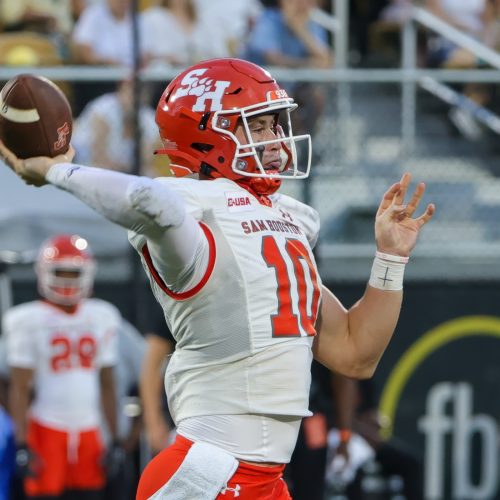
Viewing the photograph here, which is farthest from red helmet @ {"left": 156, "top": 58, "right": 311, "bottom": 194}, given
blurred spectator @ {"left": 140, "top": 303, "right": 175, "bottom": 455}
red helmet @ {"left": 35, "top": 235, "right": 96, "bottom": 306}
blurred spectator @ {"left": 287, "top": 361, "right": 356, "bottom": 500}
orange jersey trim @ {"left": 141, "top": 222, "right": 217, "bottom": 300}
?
red helmet @ {"left": 35, "top": 235, "right": 96, "bottom": 306}

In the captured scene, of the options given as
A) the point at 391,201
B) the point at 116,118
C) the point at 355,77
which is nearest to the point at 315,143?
the point at 355,77

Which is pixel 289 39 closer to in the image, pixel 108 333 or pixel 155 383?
pixel 108 333

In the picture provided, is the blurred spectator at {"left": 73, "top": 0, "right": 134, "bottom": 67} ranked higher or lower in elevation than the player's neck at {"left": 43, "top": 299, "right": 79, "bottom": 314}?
higher

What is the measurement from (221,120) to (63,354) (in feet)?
12.5

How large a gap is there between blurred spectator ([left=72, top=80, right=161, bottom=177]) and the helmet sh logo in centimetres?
353

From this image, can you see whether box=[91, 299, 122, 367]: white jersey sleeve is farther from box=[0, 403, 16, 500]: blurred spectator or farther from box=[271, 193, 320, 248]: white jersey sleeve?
box=[271, 193, 320, 248]: white jersey sleeve

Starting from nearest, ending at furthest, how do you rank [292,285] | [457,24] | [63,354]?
[292,285]
[63,354]
[457,24]

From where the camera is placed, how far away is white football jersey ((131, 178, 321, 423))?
10.4ft

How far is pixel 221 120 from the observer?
330 cm

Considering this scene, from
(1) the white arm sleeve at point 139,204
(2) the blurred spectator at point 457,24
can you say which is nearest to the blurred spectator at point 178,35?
(2) the blurred spectator at point 457,24

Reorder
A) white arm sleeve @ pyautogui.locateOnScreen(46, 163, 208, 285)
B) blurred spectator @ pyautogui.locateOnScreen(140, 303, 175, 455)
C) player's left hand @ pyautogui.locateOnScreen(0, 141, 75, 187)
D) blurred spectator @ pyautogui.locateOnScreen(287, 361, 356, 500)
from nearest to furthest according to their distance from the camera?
white arm sleeve @ pyautogui.locateOnScreen(46, 163, 208, 285) → player's left hand @ pyautogui.locateOnScreen(0, 141, 75, 187) → blurred spectator @ pyautogui.locateOnScreen(140, 303, 175, 455) → blurred spectator @ pyautogui.locateOnScreen(287, 361, 356, 500)

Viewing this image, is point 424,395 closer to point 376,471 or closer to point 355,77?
point 376,471

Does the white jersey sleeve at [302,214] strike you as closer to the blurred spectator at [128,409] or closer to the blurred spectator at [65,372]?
the blurred spectator at [65,372]

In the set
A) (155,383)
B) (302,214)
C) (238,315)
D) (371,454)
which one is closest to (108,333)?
(155,383)
